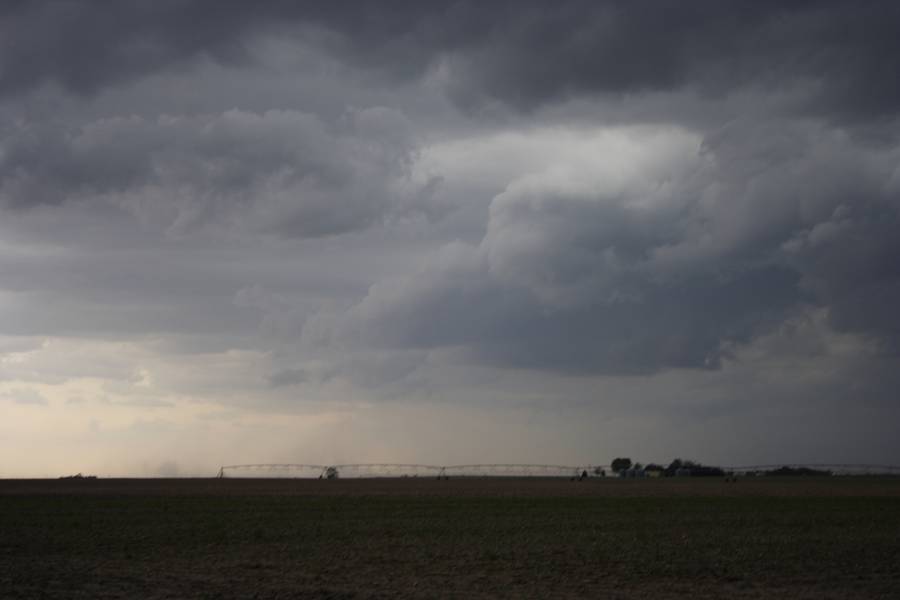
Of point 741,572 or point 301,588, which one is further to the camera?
point 741,572

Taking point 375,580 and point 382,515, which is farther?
point 382,515

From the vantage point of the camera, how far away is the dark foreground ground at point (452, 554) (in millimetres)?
24422

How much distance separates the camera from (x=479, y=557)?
30844 mm

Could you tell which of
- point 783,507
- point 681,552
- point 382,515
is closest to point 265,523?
point 382,515

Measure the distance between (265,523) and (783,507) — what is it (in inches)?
1223

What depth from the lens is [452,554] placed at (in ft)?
104

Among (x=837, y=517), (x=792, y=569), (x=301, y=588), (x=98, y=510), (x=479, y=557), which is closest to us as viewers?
(x=301, y=588)

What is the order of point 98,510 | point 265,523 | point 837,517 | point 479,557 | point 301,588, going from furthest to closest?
1. point 98,510
2. point 837,517
3. point 265,523
4. point 479,557
5. point 301,588

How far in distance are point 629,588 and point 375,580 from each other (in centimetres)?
637

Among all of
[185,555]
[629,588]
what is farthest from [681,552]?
[185,555]

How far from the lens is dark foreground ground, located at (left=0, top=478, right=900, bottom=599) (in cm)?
2442

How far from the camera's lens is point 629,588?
2456cm

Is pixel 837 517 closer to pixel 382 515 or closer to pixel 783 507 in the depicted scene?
pixel 783 507

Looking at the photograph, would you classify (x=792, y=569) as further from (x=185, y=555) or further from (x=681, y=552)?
(x=185, y=555)
